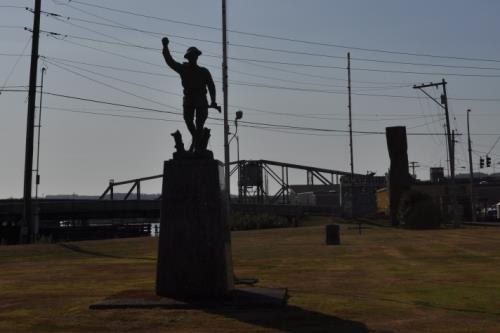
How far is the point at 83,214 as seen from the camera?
81938mm

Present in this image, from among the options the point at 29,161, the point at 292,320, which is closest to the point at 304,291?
the point at 292,320

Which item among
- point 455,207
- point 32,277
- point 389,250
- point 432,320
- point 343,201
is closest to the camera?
point 432,320

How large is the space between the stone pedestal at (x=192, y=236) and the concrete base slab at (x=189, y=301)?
25 centimetres

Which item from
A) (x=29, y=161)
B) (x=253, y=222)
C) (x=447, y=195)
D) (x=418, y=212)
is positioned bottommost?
(x=253, y=222)

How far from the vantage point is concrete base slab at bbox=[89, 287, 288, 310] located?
11023 mm

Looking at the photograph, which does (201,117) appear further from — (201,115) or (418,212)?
(418,212)

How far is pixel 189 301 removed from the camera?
453 inches

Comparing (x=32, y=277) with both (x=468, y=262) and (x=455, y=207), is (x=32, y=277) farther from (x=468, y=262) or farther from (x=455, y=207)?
(x=455, y=207)

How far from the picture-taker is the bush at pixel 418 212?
48.0 m

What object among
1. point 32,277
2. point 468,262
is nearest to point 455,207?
point 468,262

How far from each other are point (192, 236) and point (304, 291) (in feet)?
10.0

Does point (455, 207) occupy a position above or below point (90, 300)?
above

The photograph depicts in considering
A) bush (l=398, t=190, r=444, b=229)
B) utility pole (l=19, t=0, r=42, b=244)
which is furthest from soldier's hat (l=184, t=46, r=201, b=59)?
bush (l=398, t=190, r=444, b=229)

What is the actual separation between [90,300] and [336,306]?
4.65 metres
